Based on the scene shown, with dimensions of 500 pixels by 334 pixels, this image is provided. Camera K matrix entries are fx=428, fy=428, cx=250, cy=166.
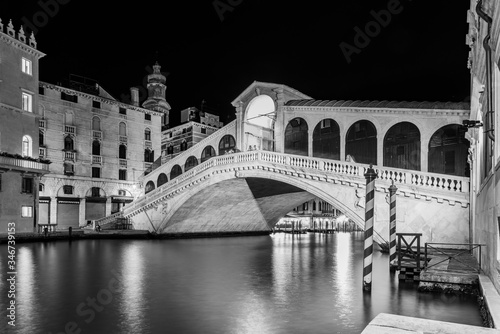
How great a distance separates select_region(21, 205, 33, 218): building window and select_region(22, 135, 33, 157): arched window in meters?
2.83

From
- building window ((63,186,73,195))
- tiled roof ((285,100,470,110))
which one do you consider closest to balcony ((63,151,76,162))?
building window ((63,186,73,195))

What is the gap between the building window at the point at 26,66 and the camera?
2317 centimetres

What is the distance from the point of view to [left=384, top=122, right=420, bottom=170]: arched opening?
62.2ft

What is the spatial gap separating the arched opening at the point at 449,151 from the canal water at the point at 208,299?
289 inches

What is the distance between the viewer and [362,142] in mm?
20750

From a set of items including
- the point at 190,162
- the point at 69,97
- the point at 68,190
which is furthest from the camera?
the point at 190,162

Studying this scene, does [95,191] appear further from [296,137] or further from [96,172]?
[296,137]

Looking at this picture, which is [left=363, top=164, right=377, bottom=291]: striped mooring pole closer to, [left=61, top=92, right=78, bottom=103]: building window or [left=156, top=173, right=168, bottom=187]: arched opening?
[left=156, top=173, right=168, bottom=187]: arched opening

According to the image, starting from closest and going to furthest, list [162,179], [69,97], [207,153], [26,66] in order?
1. [26,66]
2. [207,153]
3. [69,97]
4. [162,179]

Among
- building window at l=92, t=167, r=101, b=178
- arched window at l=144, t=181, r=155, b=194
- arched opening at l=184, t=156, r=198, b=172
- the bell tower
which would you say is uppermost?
the bell tower

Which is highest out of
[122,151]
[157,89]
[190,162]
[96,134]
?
[157,89]

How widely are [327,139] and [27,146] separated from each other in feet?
53.1

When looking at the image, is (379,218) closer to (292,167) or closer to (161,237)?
(292,167)

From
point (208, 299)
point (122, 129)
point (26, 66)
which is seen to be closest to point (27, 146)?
point (26, 66)
